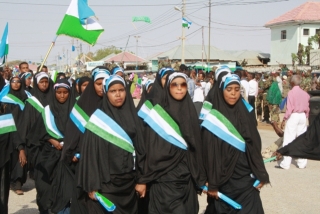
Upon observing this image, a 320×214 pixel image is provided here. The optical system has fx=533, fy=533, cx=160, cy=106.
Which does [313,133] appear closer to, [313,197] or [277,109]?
[313,197]

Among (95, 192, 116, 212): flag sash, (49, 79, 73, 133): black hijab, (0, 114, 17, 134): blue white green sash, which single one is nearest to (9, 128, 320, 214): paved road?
(49, 79, 73, 133): black hijab

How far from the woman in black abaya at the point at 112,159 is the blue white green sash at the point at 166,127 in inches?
6.6

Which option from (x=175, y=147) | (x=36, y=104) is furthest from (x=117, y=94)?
(x=36, y=104)

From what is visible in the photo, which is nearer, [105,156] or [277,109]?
[105,156]

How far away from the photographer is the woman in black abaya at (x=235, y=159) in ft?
16.4

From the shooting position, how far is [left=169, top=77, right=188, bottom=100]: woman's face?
499cm

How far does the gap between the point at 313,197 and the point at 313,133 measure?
2.76 meters

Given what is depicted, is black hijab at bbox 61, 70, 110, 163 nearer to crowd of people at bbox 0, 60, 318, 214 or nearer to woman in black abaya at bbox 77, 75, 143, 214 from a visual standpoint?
crowd of people at bbox 0, 60, 318, 214

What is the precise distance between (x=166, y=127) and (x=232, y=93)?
700 millimetres

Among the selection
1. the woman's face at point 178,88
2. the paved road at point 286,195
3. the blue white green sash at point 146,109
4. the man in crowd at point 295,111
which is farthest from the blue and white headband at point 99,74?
the man in crowd at point 295,111

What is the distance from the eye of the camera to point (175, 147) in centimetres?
498

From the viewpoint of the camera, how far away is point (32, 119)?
292 inches

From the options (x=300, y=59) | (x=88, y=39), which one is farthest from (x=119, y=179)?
(x=300, y=59)

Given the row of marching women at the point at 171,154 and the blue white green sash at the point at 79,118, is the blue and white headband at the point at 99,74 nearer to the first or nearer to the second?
the blue white green sash at the point at 79,118
